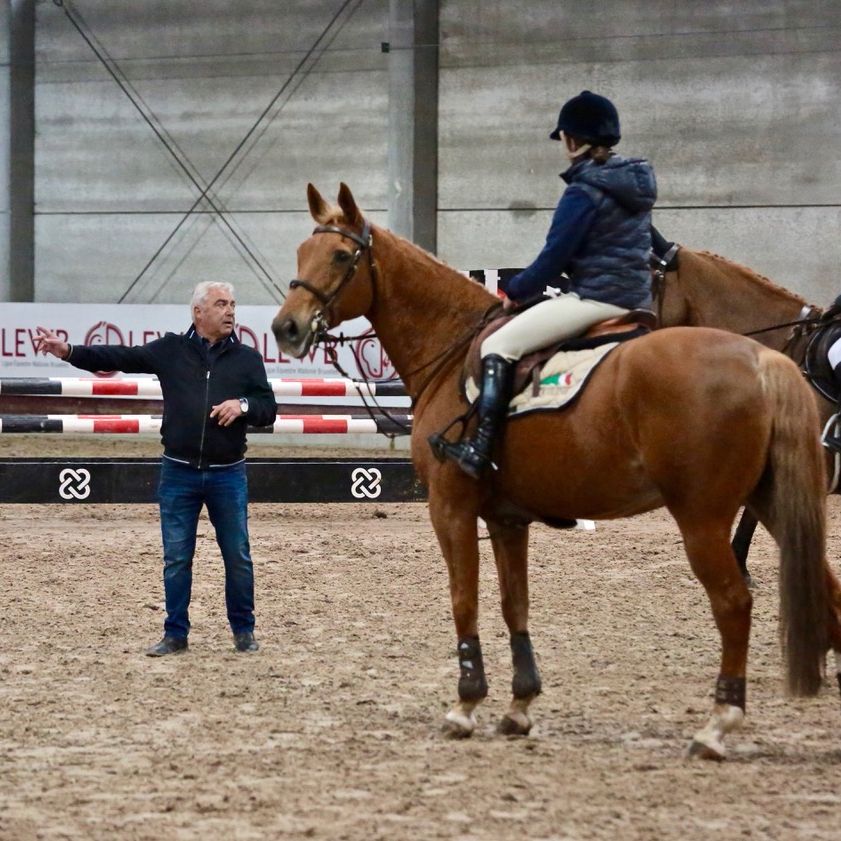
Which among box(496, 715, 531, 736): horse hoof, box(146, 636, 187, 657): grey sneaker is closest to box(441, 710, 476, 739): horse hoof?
box(496, 715, 531, 736): horse hoof

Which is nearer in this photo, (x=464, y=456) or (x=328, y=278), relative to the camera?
(x=464, y=456)

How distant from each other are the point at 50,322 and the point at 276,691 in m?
12.2

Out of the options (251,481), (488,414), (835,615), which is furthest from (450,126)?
(835,615)

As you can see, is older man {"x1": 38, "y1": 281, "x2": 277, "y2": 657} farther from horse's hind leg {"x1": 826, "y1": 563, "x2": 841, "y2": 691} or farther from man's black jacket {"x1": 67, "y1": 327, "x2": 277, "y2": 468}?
horse's hind leg {"x1": 826, "y1": 563, "x2": 841, "y2": 691}

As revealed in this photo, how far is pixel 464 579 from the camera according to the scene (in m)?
5.42

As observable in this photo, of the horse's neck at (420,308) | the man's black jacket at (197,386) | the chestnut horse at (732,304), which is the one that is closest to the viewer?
the horse's neck at (420,308)

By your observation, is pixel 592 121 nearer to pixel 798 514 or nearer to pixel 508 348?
pixel 508 348

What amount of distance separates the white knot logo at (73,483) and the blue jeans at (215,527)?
429cm

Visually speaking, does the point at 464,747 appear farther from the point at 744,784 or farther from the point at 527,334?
the point at 527,334

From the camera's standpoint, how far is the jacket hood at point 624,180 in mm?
5227

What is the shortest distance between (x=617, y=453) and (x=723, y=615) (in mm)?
623

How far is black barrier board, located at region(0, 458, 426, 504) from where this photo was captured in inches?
439

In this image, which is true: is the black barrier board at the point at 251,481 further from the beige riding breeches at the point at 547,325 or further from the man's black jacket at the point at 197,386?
the beige riding breeches at the point at 547,325

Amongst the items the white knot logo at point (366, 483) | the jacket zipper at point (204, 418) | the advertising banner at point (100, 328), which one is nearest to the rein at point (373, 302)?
the jacket zipper at point (204, 418)
